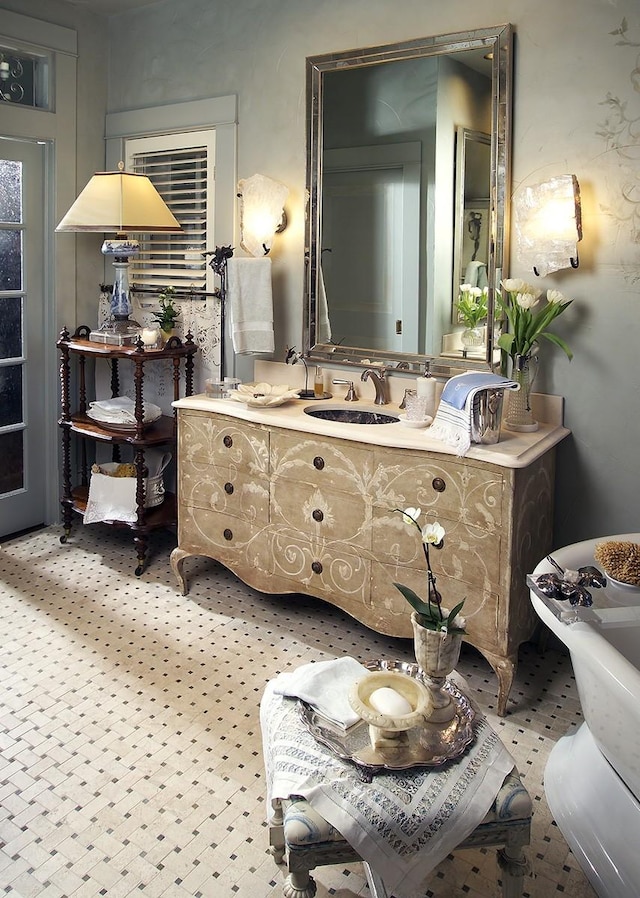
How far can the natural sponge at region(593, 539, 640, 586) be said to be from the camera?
224 centimetres

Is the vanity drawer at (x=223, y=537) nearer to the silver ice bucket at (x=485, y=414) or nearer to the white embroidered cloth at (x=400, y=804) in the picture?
the silver ice bucket at (x=485, y=414)

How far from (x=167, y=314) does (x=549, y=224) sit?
1858 millimetres

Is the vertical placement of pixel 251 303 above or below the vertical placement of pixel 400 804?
above

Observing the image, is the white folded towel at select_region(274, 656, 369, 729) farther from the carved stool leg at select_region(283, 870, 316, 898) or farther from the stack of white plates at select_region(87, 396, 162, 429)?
the stack of white plates at select_region(87, 396, 162, 429)

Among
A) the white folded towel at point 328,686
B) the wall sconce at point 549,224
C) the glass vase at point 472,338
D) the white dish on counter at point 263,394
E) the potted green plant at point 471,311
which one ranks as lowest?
the white folded towel at point 328,686

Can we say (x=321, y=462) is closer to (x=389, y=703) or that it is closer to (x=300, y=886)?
(x=389, y=703)

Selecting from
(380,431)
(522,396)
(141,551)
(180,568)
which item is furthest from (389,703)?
(141,551)

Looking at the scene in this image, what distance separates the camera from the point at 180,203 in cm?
389

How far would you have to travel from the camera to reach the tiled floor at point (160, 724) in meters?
2.03

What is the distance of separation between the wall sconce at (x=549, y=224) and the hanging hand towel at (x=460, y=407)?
0.46 m

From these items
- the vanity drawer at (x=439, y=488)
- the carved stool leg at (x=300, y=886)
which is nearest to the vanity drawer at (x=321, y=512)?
the vanity drawer at (x=439, y=488)

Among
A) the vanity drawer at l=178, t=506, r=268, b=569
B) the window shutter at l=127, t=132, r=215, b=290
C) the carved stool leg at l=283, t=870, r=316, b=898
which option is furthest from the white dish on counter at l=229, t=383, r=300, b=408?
the carved stool leg at l=283, t=870, r=316, b=898

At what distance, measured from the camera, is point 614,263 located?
276 centimetres

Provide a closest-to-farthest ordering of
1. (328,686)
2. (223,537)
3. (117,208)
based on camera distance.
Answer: (328,686)
(223,537)
(117,208)
